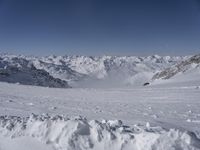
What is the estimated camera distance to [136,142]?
7223 mm

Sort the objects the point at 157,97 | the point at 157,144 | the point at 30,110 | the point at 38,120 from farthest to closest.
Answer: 1. the point at 157,97
2. the point at 30,110
3. the point at 38,120
4. the point at 157,144

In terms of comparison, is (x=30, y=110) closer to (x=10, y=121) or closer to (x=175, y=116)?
(x=10, y=121)

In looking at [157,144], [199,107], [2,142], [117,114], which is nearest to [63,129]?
[2,142]

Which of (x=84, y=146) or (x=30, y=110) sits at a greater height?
(x=30, y=110)

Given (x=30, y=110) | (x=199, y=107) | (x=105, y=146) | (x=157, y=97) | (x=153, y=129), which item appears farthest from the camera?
(x=157, y=97)

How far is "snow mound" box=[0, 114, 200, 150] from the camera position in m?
6.87

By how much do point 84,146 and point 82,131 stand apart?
1.47 feet

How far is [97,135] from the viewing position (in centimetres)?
762

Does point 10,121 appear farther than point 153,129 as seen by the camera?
Yes

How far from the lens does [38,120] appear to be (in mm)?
8625

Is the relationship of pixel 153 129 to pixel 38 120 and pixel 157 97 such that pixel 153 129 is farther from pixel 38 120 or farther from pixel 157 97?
pixel 157 97

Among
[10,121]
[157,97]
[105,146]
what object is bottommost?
[105,146]

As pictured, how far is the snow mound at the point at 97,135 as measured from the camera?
6.87m

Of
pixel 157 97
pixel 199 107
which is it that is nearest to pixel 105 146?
pixel 199 107
